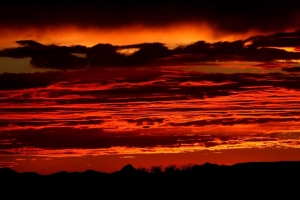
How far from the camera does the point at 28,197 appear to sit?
31.4 m

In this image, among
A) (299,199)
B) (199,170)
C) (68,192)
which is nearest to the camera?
(299,199)

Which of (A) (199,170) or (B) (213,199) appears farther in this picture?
(A) (199,170)

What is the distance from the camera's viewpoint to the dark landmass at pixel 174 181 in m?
31.4

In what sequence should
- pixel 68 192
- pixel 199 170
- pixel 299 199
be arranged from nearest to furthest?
pixel 299 199
pixel 68 192
pixel 199 170

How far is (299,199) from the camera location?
29.9m

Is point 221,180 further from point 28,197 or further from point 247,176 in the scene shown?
point 28,197

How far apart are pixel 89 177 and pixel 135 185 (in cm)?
305

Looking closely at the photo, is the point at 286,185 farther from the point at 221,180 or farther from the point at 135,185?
the point at 135,185

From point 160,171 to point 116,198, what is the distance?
14.5 feet

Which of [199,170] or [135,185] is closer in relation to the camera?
[135,185]

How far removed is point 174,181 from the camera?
107 ft

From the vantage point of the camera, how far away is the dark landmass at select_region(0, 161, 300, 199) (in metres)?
31.4

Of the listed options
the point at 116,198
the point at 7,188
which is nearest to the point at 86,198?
the point at 116,198

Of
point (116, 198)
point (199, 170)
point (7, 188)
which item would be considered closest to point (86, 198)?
point (116, 198)
